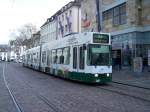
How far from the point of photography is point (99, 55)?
20.6 m

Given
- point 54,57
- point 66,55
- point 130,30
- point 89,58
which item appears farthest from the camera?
point 130,30

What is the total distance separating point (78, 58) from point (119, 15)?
17609 mm

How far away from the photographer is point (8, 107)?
467 inches

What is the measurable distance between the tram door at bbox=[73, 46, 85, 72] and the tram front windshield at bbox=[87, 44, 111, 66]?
2.28ft

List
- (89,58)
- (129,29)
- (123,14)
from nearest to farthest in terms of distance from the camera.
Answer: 1. (89,58)
2. (129,29)
3. (123,14)

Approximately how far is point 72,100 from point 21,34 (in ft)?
332

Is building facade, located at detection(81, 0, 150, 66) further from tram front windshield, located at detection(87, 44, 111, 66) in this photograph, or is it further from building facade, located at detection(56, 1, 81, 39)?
building facade, located at detection(56, 1, 81, 39)

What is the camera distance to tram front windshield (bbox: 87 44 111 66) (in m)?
20.4

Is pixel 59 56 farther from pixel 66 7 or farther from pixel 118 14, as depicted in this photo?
pixel 66 7

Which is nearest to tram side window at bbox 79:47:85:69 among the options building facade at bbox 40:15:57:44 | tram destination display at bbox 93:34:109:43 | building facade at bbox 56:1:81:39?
tram destination display at bbox 93:34:109:43

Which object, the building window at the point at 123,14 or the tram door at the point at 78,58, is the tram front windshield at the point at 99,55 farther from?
the building window at the point at 123,14

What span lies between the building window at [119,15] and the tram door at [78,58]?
1535 centimetres

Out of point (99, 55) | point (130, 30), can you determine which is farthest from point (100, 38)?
point (130, 30)

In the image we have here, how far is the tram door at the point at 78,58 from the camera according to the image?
68.9ft
